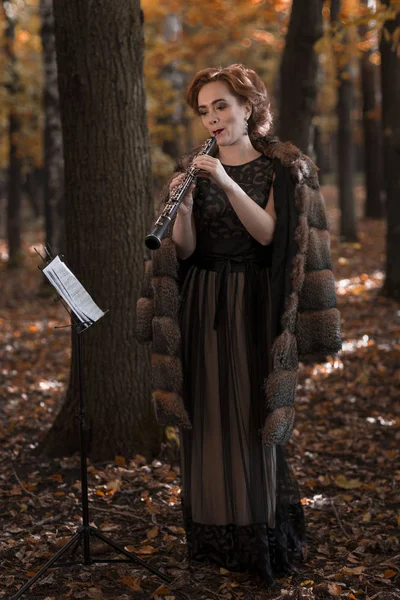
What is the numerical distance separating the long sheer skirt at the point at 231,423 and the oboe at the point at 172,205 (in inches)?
21.5

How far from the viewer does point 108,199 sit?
5.41 m

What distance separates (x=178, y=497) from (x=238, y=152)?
96.9 inches

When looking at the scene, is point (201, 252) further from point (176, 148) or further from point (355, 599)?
point (176, 148)

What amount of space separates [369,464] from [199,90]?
3.34m

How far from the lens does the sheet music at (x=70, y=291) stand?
12.1 ft

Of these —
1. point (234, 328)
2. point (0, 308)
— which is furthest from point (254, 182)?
point (0, 308)

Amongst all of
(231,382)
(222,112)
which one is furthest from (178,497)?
(222,112)

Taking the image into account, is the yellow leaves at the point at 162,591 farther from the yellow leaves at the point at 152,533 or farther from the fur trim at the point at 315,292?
the fur trim at the point at 315,292

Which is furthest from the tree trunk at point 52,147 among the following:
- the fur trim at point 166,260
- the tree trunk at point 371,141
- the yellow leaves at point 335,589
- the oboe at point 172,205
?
the yellow leaves at point 335,589

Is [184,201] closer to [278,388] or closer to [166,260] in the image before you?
[166,260]

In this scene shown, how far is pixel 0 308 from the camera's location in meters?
13.2

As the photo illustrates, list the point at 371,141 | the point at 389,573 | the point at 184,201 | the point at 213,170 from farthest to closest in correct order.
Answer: the point at 371,141 < the point at 389,573 < the point at 184,201 < the point at 213,170

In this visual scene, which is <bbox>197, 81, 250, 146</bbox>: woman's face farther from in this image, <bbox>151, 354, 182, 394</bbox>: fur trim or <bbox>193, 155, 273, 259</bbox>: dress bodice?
<bbox>151, 354, 182, 394</bbox>: fur trim

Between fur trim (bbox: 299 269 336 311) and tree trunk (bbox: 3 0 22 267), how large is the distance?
48.4 feet
